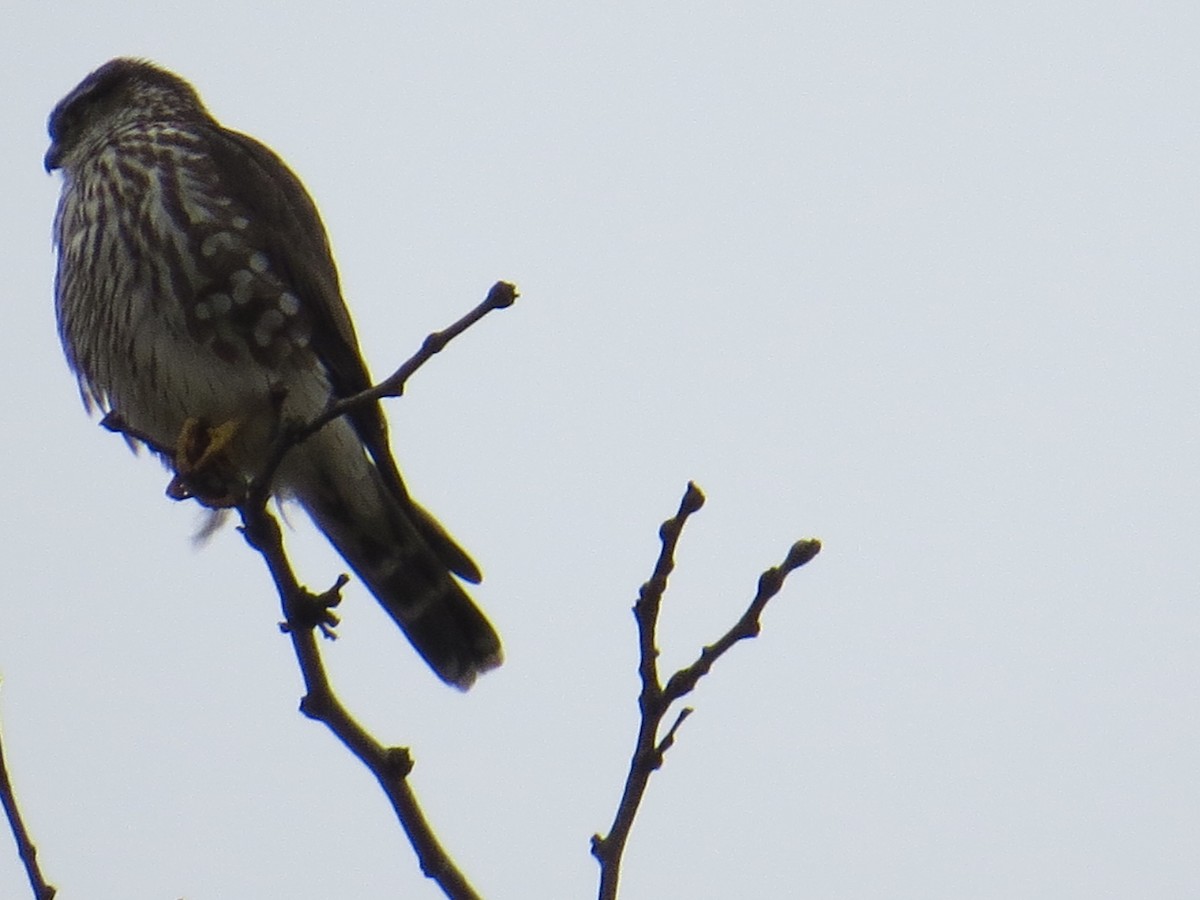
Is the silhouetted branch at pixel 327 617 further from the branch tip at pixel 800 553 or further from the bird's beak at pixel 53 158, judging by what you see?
the bird's beak at pixel 53 158

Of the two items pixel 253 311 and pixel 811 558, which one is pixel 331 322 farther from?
pixel 811 558

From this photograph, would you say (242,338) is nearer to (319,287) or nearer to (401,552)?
(319,287)

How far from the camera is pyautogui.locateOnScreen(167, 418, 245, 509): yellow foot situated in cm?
302

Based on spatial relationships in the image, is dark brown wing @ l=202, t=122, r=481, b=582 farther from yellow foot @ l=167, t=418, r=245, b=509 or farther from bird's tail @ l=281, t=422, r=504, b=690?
yellow foot @ l=167, t=418, r=245, b=509

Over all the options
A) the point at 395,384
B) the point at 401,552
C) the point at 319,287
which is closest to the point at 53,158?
the point at 319,287

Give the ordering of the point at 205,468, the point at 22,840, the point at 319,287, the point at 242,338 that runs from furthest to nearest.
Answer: the point at 319,287 < the point at 242,338 < the point at 205,468 < the point at 22,840

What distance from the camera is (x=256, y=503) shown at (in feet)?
7.11

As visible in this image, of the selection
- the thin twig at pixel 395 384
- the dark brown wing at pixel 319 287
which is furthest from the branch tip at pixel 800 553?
the dark brown wing at pixel 319 287

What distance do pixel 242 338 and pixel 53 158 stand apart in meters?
1.37

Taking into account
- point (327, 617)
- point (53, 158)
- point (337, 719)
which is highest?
point (53, 158)

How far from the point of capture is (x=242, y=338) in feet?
11.0

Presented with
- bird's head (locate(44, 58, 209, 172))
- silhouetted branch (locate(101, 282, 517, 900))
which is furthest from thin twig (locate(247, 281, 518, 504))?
bird's head (locate(44, 58, 209, 172))

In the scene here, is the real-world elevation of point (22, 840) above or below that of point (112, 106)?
below

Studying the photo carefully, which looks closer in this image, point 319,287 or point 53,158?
point 319,287
